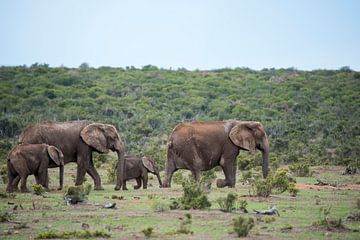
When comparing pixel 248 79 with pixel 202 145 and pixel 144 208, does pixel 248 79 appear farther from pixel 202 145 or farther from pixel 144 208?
pixel 144 208

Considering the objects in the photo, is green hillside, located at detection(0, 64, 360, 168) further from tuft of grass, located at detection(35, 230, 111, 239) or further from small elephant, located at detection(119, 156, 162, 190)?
tuft of grass, located at detection(35, 230, 111, 239)

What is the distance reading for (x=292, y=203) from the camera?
19.2 m

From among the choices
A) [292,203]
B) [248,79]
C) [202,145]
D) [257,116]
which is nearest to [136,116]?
[257,116]

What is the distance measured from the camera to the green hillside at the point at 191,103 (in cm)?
4619

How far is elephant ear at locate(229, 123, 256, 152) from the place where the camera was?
2419 cm

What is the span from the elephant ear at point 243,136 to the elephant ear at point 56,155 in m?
5.29

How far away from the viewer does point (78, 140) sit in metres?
23.6

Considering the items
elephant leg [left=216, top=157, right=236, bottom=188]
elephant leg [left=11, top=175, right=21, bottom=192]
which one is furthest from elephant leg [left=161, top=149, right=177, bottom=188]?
elephant leg [left=11, top=175, right=21, bottom=192]

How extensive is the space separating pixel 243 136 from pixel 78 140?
4840 millimetres

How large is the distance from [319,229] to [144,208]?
4422 mm

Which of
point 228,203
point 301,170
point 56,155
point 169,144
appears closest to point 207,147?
point 169,144

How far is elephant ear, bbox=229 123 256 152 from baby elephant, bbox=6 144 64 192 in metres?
5.33

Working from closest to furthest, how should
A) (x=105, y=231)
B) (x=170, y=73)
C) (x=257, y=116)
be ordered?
(x=105, y=231) → (x=257, y=116) → (x=170, y=73)

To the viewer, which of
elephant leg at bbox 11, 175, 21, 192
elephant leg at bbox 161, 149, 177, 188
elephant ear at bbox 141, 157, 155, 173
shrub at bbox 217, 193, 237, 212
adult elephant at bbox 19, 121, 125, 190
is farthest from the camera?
elephant ear at bbox 141, 157, 155, 173
